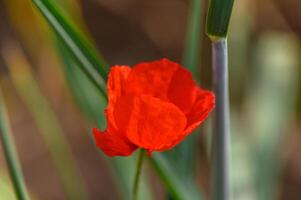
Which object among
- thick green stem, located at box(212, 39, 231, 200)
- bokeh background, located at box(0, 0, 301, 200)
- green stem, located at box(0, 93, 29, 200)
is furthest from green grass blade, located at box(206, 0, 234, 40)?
bokeh background, located at box(0, 0, 301, 200)

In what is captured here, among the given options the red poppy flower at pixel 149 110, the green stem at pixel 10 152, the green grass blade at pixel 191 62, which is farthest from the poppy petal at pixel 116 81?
the green grass blade at pixel 191 62

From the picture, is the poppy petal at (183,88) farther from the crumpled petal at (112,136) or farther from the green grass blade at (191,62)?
the green grass blade at (191,62)

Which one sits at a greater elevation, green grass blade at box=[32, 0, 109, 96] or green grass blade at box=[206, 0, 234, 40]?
green grass blade at box=[32, 0, 109, 96]

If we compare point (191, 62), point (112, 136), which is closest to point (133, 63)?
point (191, 62)

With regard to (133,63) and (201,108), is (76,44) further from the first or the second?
(133,63)

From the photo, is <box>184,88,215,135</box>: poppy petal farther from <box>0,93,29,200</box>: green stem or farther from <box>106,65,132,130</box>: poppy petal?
<box>0,93,29,200</box>: green stem

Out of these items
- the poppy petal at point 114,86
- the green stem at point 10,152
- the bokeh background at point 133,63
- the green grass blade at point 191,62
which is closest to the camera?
the poppy petal at point 114,86
